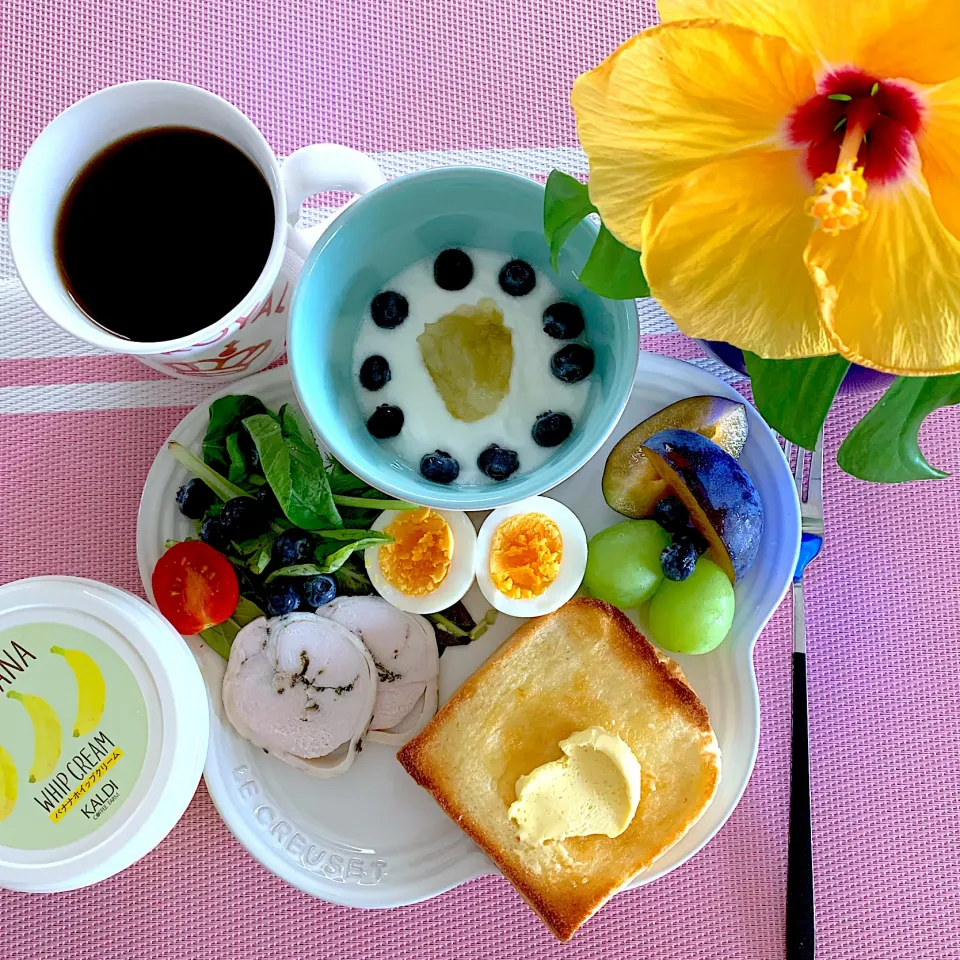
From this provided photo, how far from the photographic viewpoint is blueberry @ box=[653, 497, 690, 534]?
0.86 m

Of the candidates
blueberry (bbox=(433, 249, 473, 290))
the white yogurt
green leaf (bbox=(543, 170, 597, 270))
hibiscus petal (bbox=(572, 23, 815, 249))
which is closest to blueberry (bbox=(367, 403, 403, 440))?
the white yogurt

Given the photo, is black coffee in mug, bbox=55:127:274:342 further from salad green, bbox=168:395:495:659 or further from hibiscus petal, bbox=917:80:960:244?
hibiscus petal, bbox=917:80:960:244

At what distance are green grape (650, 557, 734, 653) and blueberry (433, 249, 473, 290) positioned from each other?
1.09 ft

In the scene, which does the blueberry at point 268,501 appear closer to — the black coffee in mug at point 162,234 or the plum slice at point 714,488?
the black coffee in mug at point 162,234

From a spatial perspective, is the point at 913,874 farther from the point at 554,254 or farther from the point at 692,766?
the point at 554,254

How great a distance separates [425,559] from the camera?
2.84ft

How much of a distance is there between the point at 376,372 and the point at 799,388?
0.33 m

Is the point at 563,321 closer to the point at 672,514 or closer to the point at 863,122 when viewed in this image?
the point at 672,514

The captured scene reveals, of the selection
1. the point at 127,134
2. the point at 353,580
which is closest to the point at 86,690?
the point at 353,580

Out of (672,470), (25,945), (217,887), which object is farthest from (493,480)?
(25,945)

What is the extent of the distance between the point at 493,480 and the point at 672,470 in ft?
0.57

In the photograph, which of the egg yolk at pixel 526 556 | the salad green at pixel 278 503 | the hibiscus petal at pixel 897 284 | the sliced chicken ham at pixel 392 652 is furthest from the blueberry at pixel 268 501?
the hibiscus petal at pixel 897 284

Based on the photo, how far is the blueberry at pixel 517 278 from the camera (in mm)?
757

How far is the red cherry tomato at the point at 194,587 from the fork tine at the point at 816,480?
0.55 m
